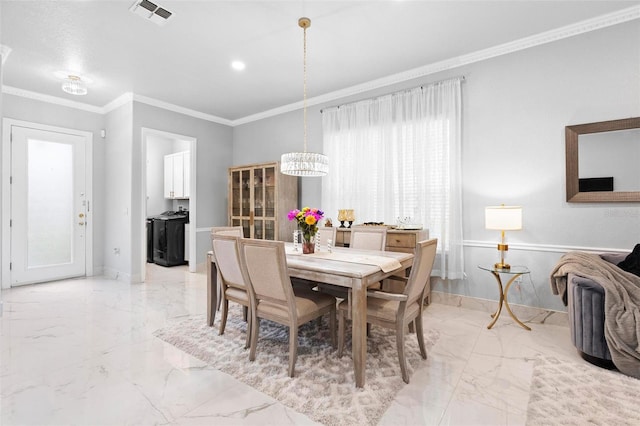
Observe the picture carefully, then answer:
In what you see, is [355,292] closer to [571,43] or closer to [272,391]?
[272,391]

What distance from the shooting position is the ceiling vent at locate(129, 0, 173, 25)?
8.37 ft

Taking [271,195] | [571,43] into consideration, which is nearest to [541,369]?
[571,43]

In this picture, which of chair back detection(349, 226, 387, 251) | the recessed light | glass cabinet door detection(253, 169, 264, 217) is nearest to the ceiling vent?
the recessed light

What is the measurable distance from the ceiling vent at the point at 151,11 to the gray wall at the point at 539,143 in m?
2.80

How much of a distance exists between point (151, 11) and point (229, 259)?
2.19 meters

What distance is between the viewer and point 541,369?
2.19 m

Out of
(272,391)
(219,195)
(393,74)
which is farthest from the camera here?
(219,195)

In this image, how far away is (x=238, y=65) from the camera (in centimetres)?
368

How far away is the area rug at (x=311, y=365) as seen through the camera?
5.87 feet

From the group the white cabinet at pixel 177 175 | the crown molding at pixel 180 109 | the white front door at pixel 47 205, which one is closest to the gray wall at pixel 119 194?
the crown molding at pixel 180 109

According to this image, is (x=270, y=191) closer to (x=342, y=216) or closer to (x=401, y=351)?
(x=342, y=216)

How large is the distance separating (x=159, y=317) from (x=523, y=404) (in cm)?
319

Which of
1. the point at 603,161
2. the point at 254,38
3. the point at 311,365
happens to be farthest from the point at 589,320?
the point at 254,38

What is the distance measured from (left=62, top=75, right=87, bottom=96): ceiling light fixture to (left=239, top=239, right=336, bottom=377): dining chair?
337 centimetres
